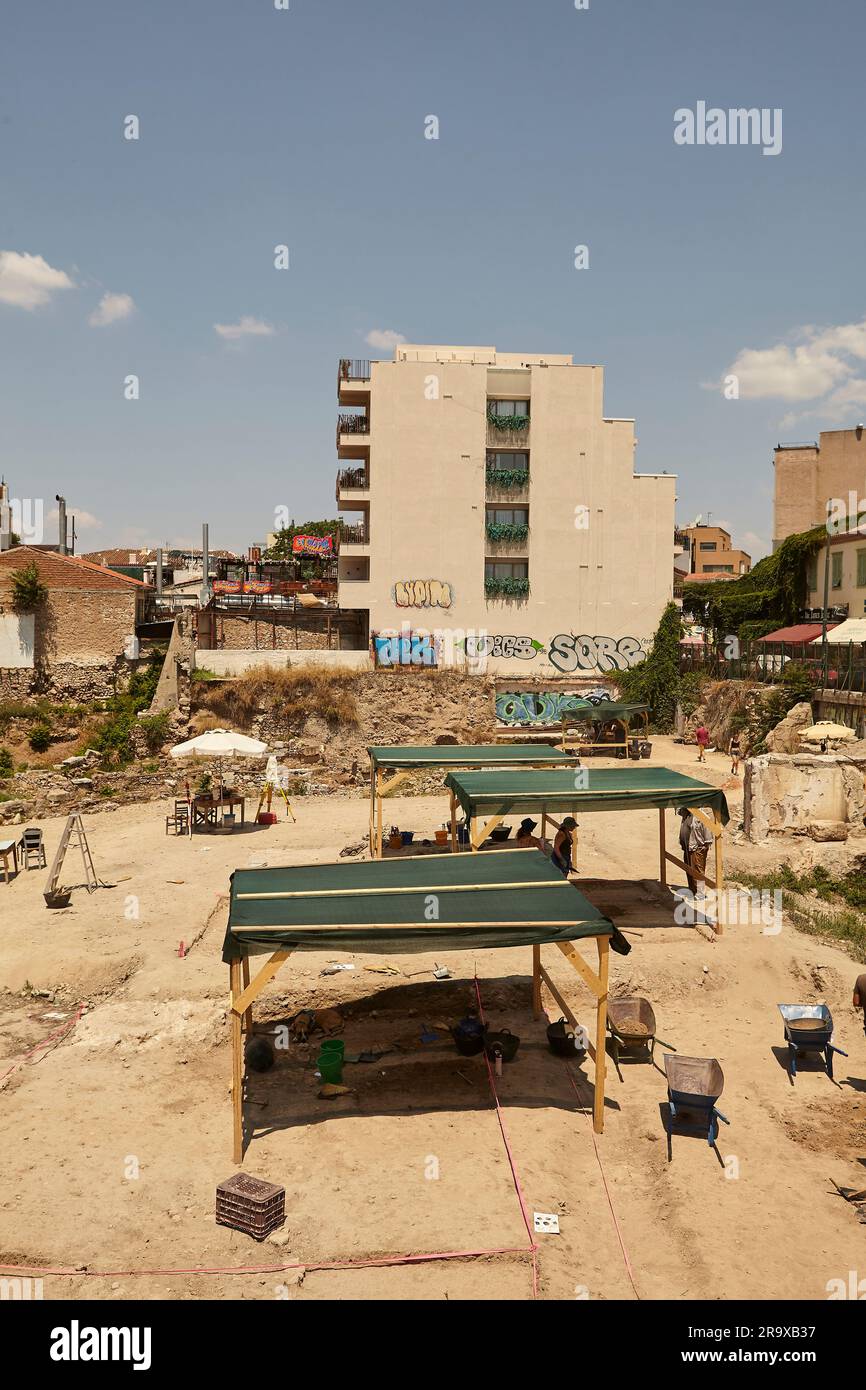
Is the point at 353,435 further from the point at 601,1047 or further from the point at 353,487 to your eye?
the point at 601,1047

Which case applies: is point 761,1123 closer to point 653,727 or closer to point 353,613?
point 653,727

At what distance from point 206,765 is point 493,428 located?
24306mm

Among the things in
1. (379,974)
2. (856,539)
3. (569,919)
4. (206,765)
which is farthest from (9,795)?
(856,539)

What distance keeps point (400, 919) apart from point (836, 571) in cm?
4147

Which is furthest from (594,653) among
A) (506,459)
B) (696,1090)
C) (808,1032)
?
(696,1090)

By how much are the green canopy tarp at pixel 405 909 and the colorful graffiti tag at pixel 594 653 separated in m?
34.7

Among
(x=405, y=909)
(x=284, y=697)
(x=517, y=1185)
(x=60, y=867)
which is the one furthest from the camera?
(x=284, y=697)

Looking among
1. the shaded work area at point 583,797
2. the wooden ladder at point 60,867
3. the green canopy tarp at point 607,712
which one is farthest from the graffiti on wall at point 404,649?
the shaded work area at point 583,797

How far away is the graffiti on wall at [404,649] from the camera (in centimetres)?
4528

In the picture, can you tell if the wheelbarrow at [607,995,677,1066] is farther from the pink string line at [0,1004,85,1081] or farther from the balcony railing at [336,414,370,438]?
the balcony railing at [336,414,370,438]

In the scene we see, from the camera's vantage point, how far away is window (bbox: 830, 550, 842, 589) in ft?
147

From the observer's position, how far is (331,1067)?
11820mm

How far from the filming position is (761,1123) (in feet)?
37.2

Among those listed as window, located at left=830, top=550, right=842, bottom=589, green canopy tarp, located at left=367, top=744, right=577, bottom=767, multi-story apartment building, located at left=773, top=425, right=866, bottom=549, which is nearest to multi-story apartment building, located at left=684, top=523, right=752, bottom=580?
multi-story apartment building, located at left=773, top=425, right=866, bottom=549
